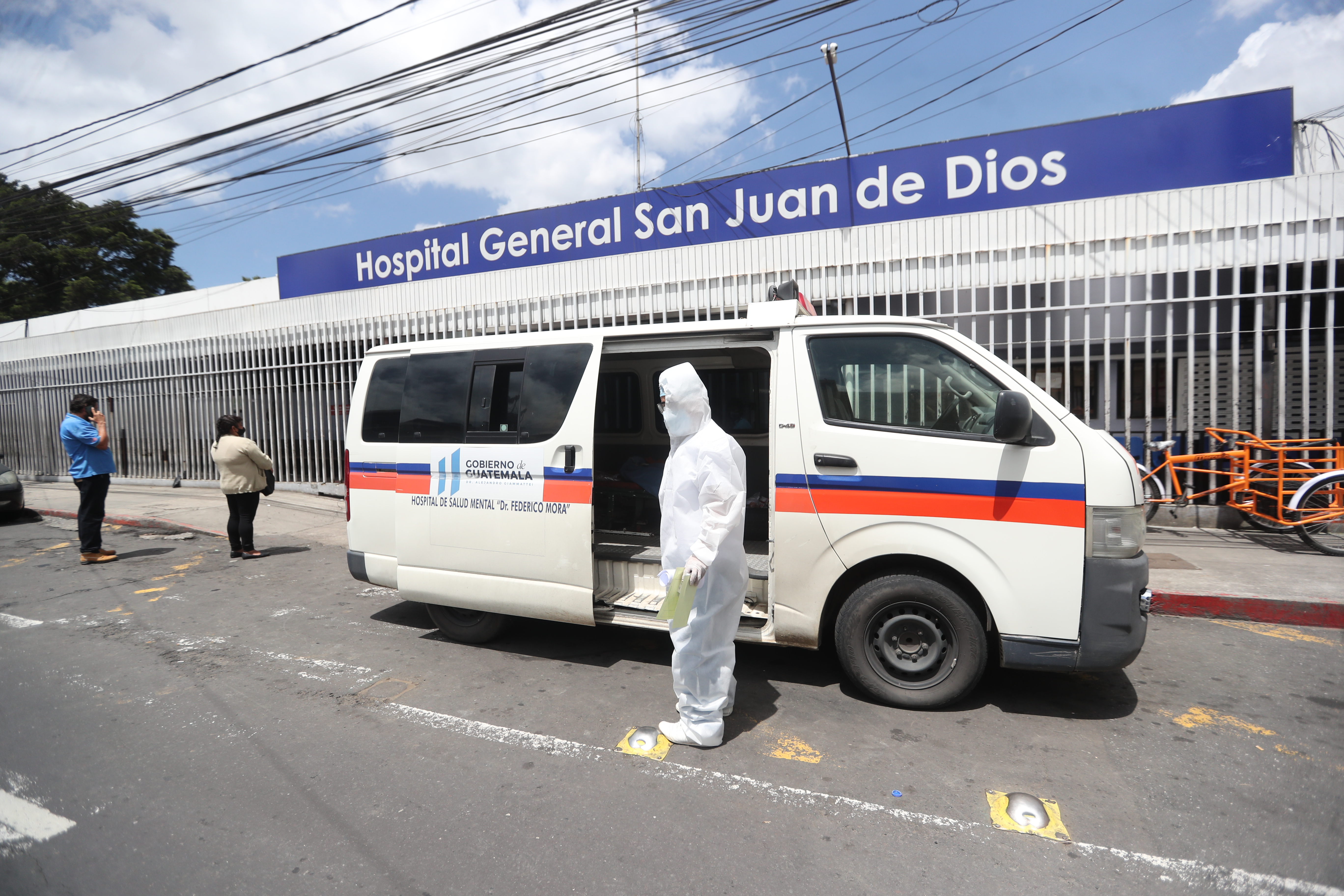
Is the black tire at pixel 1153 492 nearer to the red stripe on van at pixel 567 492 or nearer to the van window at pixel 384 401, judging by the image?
the red stripe on van at pixel 567 492

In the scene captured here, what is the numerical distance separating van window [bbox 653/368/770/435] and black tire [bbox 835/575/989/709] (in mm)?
2386

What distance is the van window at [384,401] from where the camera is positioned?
4.94m

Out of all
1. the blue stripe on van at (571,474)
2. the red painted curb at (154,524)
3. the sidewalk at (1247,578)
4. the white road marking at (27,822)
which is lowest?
the white road marking at (27,822)

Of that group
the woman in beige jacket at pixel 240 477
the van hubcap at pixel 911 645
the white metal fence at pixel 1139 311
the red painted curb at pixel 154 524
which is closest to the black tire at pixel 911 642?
the van hubcap at pixel 911 645

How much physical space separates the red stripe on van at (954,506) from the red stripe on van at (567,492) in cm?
124

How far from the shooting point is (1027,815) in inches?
108

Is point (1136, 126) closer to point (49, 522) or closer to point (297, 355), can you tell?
point (297, 355)

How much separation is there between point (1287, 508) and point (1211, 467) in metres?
0.89

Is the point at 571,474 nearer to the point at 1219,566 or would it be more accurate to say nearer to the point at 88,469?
the point at 1219,566

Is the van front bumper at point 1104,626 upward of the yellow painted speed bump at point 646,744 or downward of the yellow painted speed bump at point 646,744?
upward

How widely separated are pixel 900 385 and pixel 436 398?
9.90 feet

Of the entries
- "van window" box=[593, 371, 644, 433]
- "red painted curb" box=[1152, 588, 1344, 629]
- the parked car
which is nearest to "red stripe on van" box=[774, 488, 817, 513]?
"van window" box=[593, 371, 644, 433]

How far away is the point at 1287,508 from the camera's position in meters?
6.45

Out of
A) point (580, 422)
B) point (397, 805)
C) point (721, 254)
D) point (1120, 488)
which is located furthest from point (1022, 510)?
point (721, 254)
